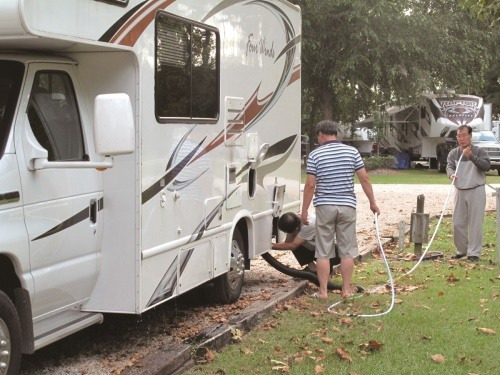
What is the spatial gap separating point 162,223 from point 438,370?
7.29ft

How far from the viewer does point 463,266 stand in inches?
409

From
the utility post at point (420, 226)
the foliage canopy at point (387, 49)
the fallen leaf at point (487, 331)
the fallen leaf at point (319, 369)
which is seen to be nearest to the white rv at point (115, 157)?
the fallen leaf at point (319, 369)

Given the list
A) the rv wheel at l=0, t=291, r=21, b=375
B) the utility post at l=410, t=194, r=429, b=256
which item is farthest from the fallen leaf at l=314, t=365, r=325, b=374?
the utility post at l=410, t=194, r=429, b=256

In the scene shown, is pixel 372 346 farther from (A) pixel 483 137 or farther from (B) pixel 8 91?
(A) pixel 483 137

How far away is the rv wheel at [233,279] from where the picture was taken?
25.9 feet

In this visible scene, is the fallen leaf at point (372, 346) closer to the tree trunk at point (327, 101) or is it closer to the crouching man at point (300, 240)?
the crouching man at point (300, 240)

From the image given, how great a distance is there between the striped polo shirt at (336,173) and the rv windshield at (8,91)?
12.4 feet

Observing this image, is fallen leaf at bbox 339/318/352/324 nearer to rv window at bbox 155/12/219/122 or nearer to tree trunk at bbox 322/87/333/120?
rv window at bbox 155/12/219/122

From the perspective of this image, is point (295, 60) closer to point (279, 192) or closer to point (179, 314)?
point (279, 192)

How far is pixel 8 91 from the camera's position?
199 inches

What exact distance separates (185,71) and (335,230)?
249 cm

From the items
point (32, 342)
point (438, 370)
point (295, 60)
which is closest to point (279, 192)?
point (295, 60)

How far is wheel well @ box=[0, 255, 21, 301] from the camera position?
5004mm

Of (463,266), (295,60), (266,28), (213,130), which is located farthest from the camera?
(463,266)
